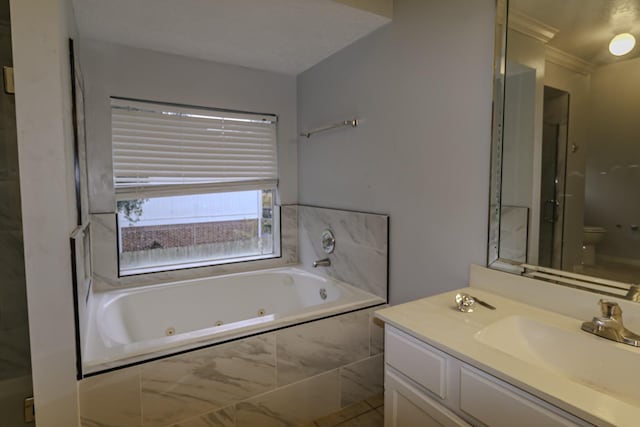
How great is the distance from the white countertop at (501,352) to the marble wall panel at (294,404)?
2.72 ft

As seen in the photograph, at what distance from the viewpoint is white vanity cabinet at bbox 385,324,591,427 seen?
86 cm

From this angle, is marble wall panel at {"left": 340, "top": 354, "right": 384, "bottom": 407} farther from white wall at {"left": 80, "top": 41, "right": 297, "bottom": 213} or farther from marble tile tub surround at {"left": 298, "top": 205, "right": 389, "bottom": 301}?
white wall at {"left": 80, "top": 41, "right": 297, "bottom": 213}

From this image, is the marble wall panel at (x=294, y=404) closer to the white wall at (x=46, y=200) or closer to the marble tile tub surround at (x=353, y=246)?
the marble tile tub surround at (x=353, y=246)

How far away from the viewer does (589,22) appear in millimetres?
1261

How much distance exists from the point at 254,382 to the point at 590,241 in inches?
61.6

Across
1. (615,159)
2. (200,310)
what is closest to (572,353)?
(615,159)

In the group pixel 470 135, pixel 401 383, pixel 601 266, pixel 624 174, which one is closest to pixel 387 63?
pixel 470 135

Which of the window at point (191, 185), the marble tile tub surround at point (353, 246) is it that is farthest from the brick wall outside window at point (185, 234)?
the marble tile tub surround at point (353, 246)

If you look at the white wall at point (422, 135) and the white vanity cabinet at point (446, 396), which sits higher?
the white wall at point (422, 135)

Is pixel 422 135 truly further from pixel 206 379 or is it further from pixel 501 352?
pixel 206 379

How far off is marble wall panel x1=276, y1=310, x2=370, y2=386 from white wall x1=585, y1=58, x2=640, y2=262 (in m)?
1.25

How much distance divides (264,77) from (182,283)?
1796 mm

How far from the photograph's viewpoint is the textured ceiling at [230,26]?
187 cm

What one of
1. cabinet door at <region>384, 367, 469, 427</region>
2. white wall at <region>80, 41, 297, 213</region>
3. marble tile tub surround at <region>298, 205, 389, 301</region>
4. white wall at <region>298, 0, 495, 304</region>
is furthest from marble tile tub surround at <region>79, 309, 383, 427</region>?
white wall at <region>80, 41, 297, 213</region>
